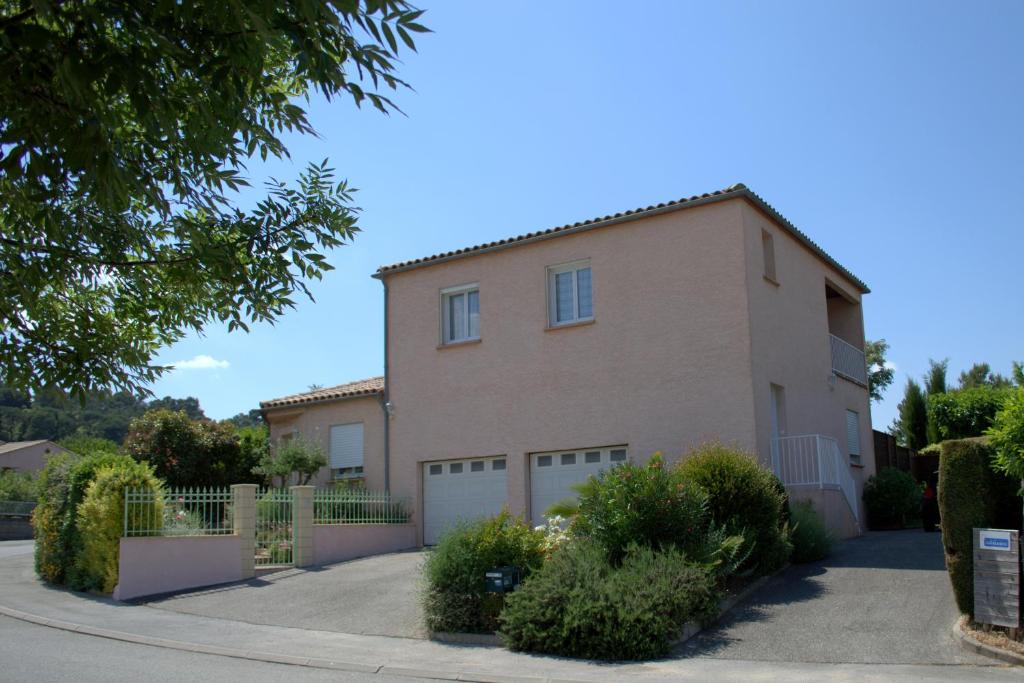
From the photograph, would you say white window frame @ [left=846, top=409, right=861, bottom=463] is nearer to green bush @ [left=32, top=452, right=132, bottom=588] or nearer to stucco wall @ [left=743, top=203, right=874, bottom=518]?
stucco wall @ [left=743, top=203, right=874, bottom=518]

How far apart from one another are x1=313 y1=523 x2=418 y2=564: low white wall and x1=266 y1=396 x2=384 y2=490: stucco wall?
1.66 metres

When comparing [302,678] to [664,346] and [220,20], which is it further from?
[664,346]

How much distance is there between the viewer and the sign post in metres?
9.21

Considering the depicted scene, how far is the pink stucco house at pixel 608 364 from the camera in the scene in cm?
1622

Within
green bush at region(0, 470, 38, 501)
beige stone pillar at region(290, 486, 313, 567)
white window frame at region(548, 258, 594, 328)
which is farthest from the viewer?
green bush at region(0, 470, 38, 501)

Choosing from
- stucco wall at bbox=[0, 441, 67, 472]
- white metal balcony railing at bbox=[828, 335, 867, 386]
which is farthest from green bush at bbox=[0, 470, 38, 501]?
white metal balcony railing at bbox=[828, 335, 867, 386]

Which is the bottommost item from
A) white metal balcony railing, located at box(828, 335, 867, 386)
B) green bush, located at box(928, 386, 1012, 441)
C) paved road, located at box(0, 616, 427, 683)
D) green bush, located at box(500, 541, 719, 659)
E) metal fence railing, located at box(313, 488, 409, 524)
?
paved road, located at box(0, 616, 427, 683)

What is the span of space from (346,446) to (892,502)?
473 inches

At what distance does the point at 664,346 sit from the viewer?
1669cm

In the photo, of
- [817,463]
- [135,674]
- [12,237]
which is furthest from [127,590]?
[817,463]

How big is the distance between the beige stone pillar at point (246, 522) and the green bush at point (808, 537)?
29.1 ft

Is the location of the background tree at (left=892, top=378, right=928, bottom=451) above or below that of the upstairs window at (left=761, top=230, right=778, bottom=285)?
below

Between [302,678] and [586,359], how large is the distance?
9831mm

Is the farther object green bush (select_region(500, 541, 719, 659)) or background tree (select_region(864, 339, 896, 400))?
background tree (select_region(864, 339, 896, 400))
